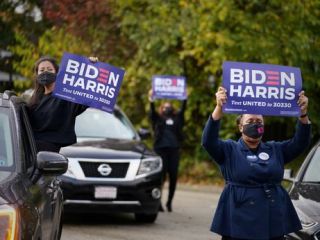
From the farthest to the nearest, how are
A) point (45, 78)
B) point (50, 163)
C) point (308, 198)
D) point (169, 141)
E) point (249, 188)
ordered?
point (169, 141) < point (45, 78) < point (308, 198) < point (249, 188) < point (50, 163)

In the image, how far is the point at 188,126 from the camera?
22000 millimetres

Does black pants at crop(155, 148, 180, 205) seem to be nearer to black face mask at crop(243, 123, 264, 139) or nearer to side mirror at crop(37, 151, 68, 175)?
black face mask at crop(243, 123, 264, 139)

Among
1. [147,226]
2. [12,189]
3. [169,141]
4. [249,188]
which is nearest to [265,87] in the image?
[249,188]

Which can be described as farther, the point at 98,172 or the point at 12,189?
the point at 98,172

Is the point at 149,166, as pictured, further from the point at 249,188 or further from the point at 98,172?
the point at 249,188

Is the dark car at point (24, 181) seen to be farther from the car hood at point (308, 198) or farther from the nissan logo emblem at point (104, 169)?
the nissan logo emblem at point (104, 169)

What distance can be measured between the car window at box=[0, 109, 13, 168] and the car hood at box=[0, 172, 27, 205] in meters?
0.21

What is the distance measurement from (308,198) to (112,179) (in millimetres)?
4633

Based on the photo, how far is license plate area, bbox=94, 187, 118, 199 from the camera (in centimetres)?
1184

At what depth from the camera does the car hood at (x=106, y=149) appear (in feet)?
39.8

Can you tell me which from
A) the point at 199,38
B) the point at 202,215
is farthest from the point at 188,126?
the point at 202,215

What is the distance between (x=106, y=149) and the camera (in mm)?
12430

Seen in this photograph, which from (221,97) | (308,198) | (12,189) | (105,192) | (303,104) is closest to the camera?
(12,189)

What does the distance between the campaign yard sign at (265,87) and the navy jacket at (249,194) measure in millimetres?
583
